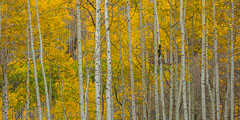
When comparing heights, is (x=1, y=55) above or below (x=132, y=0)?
below

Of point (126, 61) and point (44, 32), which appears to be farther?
point (126, 61)

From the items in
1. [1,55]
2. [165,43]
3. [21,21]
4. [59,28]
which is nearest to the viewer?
[1,55]

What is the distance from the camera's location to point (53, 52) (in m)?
12.9

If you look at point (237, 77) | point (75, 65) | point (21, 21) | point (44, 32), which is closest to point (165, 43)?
point (237, 77)

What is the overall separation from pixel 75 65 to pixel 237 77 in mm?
15320

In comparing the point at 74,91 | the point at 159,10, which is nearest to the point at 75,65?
the point at 74,91

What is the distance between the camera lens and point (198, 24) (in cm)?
1176

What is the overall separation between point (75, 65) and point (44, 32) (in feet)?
45.8

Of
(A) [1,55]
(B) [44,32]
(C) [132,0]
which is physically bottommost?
(A) [1,55]

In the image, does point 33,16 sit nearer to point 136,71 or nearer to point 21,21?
point 21,21

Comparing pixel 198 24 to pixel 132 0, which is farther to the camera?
pixel 198 24

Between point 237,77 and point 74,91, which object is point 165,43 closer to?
point 237,77

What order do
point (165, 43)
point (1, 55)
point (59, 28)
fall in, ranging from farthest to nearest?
1. point (59, 28)
2. point (165, 43)
3. point (1, 55)

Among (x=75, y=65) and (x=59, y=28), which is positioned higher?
(x=59, y=28)
